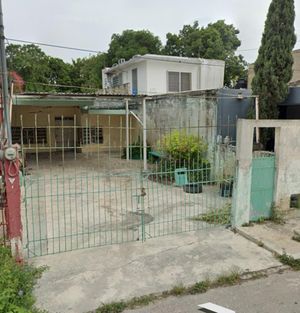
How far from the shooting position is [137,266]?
418 cm

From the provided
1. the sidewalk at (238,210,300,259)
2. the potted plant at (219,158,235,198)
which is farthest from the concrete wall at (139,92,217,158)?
the sidewalk at (238,210,300,259)

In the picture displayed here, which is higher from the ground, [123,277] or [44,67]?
[44,67]

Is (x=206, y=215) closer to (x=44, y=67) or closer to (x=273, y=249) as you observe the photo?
(x=273, y=249)

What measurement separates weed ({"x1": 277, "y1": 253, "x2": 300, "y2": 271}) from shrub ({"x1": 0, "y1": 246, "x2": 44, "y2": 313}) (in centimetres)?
322

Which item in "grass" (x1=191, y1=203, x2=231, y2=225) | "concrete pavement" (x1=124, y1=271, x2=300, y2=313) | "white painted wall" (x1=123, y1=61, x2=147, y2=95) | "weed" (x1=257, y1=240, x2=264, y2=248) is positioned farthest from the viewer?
"white painted wall" (x1=123, y1=61, x2=147, y2=95)

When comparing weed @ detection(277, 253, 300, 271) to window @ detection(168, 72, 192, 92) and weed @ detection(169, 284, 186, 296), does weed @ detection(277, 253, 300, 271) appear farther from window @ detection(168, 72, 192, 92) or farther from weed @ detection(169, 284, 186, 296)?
window @ detection(168, 72, 192, 92)

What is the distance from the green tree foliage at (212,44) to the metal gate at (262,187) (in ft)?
59.9

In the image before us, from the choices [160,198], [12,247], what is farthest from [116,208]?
[12,247]

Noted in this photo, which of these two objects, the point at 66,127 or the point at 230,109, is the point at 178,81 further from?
the point at 230,109

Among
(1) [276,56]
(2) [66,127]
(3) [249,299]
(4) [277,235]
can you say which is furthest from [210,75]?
(3) [249,299]

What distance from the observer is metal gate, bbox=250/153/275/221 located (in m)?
5.65

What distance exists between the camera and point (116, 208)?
7.02 meters

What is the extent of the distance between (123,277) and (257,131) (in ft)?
22.8

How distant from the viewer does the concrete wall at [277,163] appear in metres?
5.36
